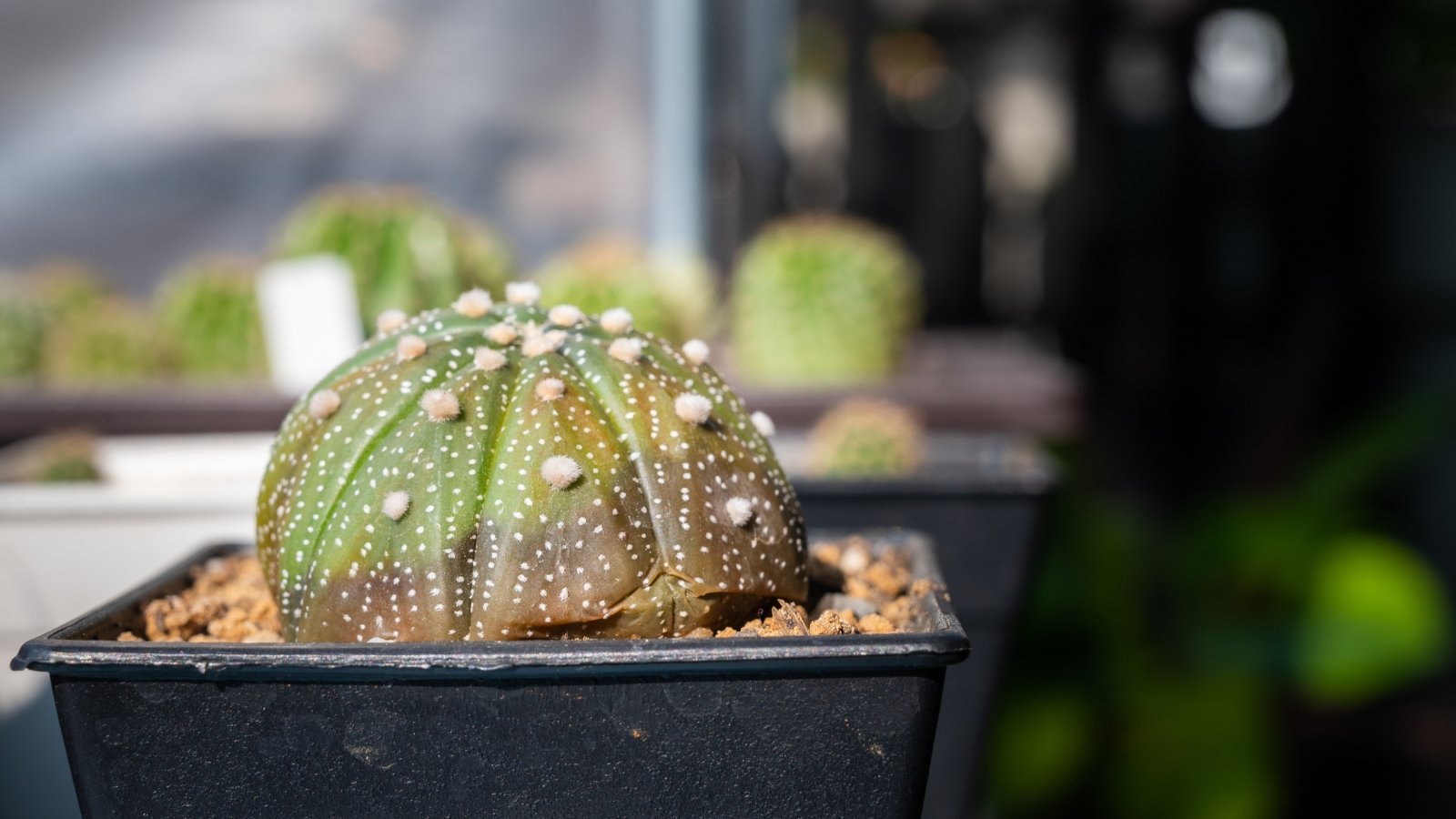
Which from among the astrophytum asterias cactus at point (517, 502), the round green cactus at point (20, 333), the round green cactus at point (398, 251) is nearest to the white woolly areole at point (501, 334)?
the astrophytum asterias cactus at point (517, 502)

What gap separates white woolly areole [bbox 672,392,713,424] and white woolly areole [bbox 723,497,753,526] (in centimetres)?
4

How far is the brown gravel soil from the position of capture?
1.93ft

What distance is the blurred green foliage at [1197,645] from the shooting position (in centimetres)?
246

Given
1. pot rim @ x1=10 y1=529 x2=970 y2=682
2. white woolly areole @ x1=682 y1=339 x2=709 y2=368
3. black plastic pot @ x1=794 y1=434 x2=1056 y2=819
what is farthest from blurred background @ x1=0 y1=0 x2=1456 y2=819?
pot rim @ x1=10 y1=529 x2=970 y2=682

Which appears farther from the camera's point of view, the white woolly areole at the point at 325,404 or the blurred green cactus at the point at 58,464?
the blurred green cactus at the point at 58,464

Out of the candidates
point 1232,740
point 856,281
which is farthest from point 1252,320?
point 856,281

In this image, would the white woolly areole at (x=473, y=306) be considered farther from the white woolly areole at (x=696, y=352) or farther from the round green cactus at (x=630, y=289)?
the round green cactus at (x=630, y=289)

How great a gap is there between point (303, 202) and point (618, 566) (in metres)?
2.12

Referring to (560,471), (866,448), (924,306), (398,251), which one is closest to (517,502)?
(560,471)

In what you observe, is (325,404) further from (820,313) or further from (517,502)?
(820,313)

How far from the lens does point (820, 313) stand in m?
1.99

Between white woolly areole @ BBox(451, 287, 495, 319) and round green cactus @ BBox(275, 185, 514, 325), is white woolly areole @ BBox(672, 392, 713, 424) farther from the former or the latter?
round green cactus @ BBox(275, 185, 514, 325)

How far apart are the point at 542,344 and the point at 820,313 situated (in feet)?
4.56

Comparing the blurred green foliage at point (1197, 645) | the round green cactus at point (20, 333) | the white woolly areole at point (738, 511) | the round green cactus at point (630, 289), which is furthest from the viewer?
the blurred green foliage at point (1197, 645)
